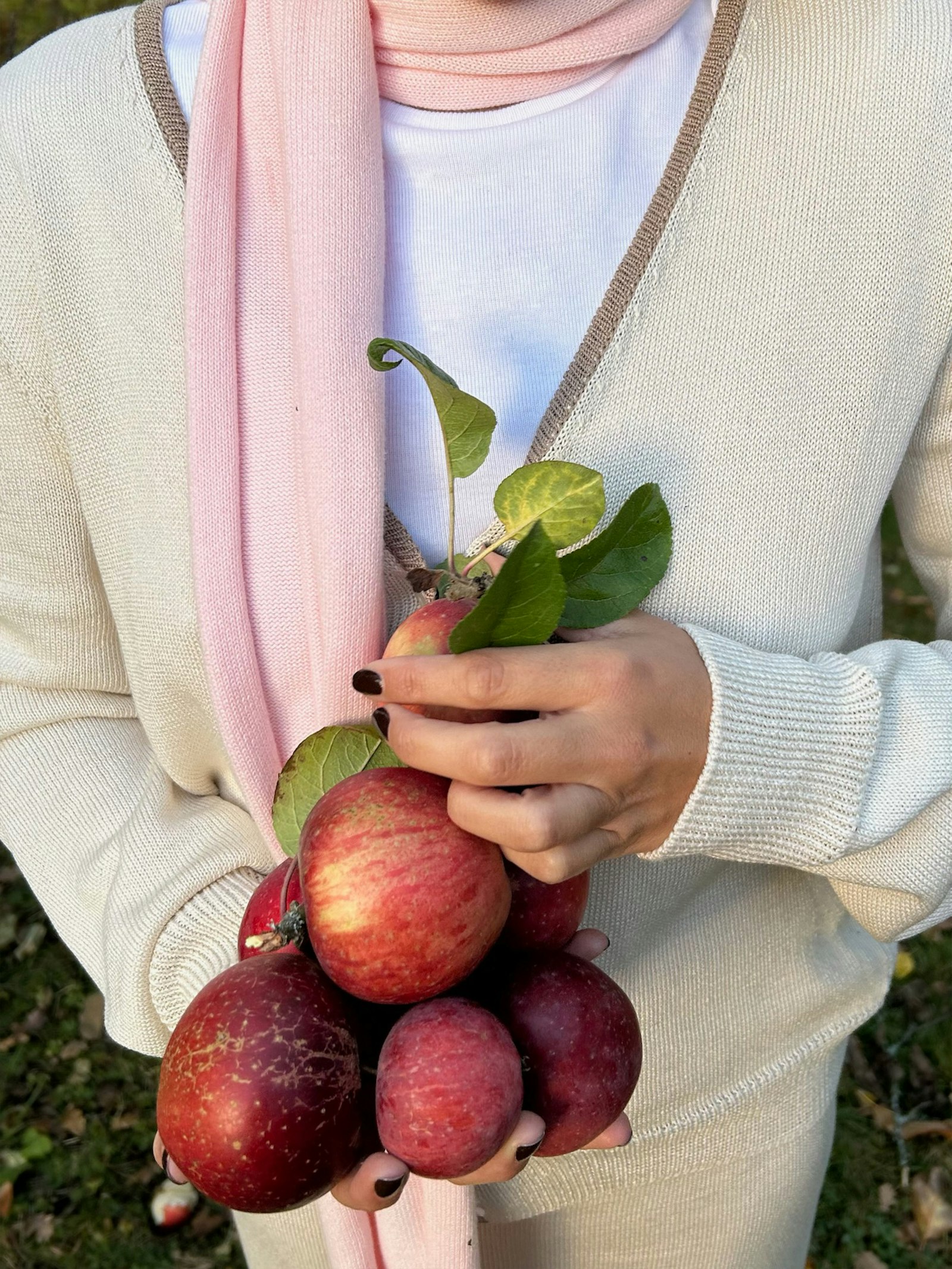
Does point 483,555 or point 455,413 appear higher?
point 455,413

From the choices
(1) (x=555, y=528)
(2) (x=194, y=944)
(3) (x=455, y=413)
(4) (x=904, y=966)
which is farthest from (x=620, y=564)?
(4) (x=904, y=966)

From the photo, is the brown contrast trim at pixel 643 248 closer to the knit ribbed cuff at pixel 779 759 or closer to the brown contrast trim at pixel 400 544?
the brown contrast trim at pixel 400 544

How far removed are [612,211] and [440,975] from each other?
0.85 meters

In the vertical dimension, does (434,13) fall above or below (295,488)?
above

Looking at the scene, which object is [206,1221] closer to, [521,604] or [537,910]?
[537,910]

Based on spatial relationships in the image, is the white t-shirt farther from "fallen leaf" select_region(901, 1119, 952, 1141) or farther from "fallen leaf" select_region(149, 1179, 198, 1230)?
"fallen leaf" select_region(901, 1119, 952, 1141)

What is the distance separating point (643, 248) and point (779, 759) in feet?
1.79

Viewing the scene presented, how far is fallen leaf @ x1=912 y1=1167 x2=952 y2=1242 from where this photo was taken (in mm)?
2621

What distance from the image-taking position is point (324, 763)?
97 cm

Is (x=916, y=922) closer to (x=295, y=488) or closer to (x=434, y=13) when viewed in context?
(x=295, y=488)

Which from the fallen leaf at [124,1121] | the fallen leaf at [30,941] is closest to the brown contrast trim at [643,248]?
the fallen leaf at [124,1121]

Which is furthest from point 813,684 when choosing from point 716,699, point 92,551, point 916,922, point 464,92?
point 92,551

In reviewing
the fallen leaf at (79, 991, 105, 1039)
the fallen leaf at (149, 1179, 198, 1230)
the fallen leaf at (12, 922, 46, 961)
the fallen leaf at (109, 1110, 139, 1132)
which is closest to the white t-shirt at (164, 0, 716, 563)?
the fallen leaf at (149, 1179, 198, 1230)

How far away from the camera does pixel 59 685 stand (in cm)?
141
